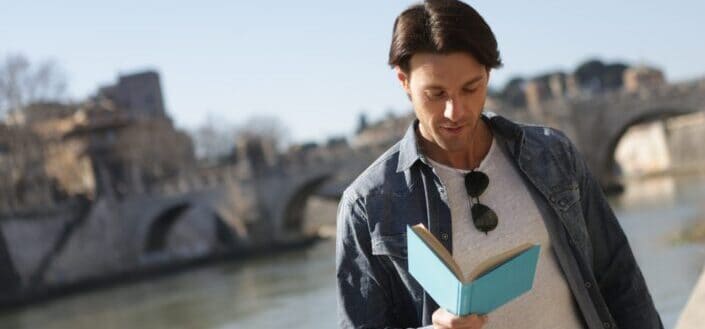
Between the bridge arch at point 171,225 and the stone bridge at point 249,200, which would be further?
the bridge arch at point 171,225

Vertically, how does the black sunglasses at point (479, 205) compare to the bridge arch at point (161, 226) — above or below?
above

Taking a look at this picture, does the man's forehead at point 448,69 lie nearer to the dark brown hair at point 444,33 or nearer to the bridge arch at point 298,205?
the dark brown hair at point 444,33

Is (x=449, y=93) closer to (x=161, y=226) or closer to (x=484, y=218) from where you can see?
(x=484, y=218)

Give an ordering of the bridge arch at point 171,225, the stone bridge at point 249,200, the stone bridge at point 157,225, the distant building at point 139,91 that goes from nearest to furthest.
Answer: the stone bridge at point 157,225 → the stone bridge at point 249,200 → the bridge arch at point 171,225 → the distant building at point 139,91

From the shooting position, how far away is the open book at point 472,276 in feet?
4.16

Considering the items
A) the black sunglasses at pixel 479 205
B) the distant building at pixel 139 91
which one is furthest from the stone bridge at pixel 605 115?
Result: the black sunglasses at pixel 479 205

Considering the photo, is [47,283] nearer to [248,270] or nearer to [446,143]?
[248,270]

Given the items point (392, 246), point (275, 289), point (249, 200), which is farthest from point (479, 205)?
point (249, 200)

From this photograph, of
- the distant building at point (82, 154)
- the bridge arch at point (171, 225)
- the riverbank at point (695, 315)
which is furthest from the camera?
the bridge arch at point (171, 225)

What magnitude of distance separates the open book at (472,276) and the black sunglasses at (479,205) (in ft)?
0.44

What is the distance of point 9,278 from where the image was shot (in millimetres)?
22062

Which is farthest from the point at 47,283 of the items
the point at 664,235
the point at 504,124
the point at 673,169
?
the point at 504,124

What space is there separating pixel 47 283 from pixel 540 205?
22381 mm

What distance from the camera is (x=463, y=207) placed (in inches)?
58.0
